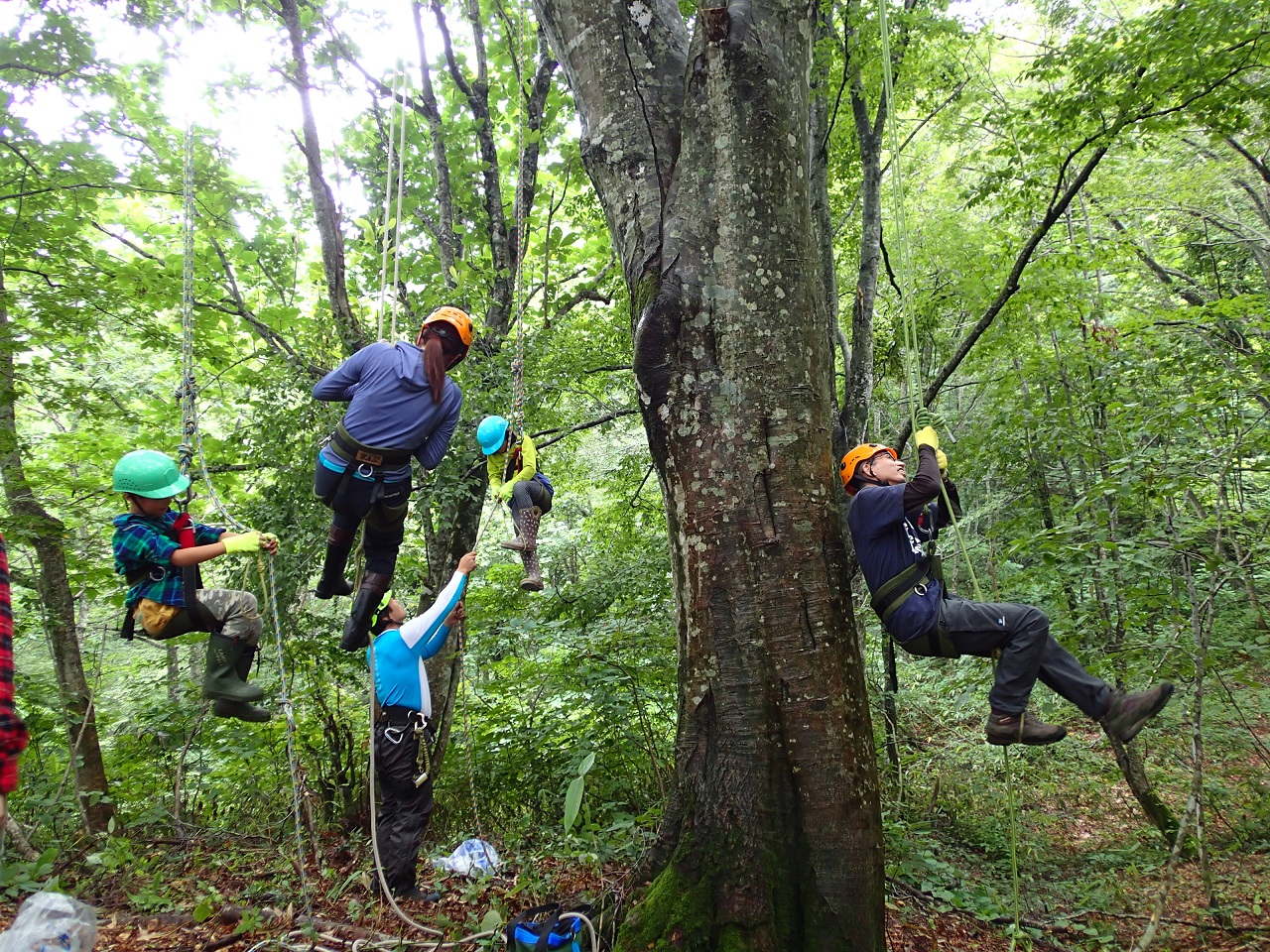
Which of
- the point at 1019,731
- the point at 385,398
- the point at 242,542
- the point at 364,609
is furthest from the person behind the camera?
the point at 364,609

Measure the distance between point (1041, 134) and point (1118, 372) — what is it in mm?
2258

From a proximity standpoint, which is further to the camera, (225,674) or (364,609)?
(364,609)

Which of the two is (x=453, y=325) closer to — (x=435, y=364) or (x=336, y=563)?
(x=435, y=364)

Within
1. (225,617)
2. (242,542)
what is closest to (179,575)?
(225,617)

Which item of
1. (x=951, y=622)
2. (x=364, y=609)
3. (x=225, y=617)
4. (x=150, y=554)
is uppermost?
Result: (x=150, y=554)

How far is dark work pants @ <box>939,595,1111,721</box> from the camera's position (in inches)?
123

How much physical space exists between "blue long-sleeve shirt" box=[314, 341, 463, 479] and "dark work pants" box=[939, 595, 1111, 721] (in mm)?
2821

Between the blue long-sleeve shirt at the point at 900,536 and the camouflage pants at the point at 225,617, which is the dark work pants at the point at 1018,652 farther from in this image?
the camouflage pants at the point at 225,617

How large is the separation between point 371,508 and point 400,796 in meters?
1.92

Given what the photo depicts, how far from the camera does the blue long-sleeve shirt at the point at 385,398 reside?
3754 mm

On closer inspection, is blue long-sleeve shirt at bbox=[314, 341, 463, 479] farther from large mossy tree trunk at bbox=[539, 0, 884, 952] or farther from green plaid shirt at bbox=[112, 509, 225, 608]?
large mossy tree trunk at bbox=[539, 0, 884, 952]

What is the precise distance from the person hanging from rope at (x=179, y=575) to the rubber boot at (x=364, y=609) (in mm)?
526

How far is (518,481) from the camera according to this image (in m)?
4.66

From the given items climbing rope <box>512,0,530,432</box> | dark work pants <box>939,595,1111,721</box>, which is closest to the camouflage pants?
climbing rope <box>512,0,530,432</box>
